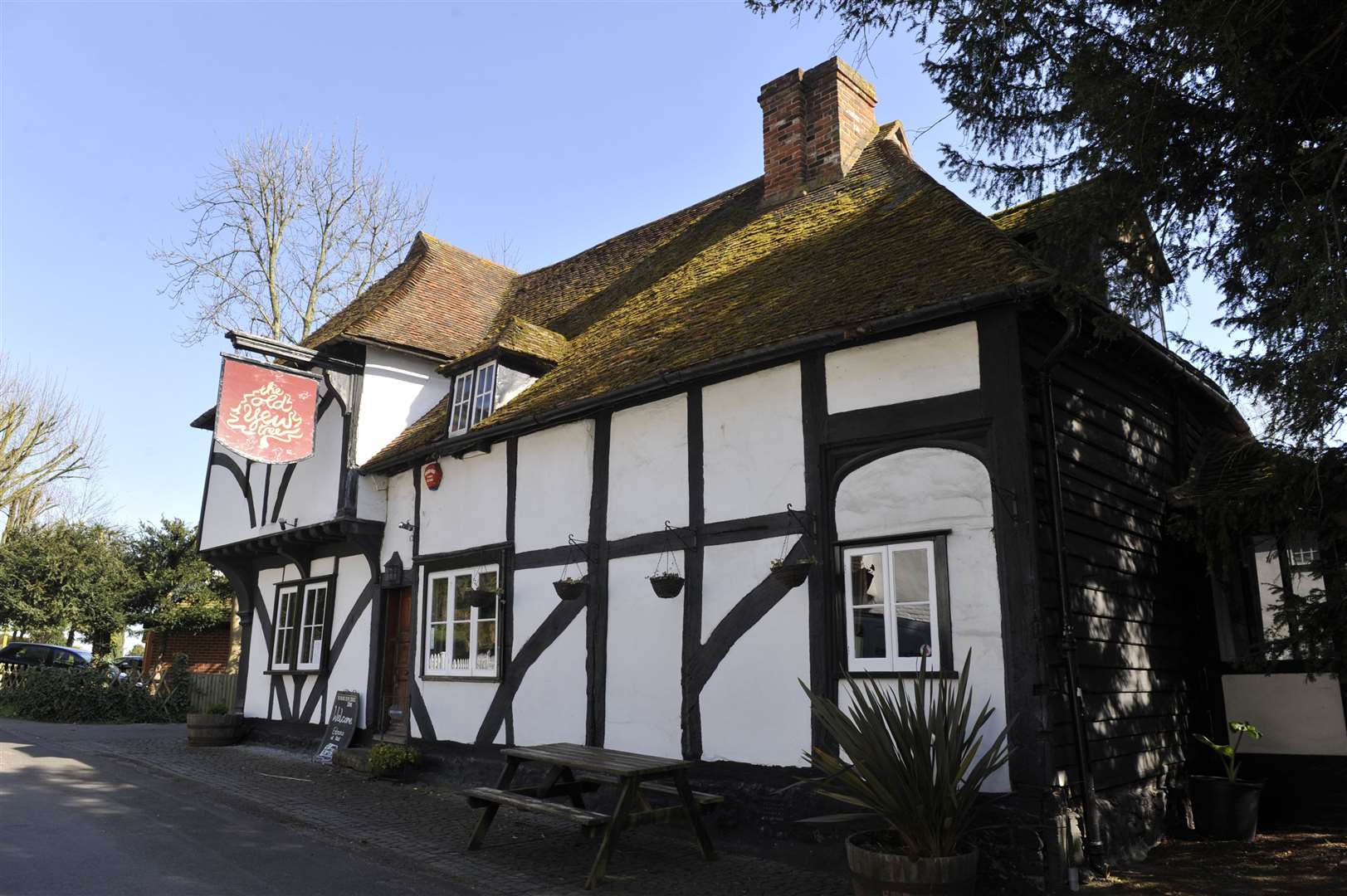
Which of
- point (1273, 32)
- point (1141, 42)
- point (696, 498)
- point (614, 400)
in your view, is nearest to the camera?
point (1273, 32)

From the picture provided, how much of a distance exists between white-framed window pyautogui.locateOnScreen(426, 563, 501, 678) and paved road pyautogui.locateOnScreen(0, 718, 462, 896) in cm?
250

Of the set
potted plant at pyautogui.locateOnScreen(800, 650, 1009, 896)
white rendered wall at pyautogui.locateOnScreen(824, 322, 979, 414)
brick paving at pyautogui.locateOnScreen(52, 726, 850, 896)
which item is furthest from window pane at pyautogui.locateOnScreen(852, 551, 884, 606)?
brick paving at pyautogui.locateOnScreen(52, 726, 850, 896)

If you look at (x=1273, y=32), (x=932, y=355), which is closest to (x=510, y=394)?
(x=932, y=355)

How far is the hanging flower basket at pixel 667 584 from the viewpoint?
315 inches

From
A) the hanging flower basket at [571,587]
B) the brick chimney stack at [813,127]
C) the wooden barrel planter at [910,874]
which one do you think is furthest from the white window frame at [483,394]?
the wooden barrel planter at [910,874]

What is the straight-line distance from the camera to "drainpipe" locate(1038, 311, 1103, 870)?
20.3 ft

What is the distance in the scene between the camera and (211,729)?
45.7 feet

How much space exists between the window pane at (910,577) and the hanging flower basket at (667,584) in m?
2.04

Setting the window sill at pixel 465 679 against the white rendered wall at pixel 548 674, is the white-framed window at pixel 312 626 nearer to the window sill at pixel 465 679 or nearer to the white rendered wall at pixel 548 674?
the window sill at pixel 465 679

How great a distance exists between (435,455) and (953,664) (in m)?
7.00

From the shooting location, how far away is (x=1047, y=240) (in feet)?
20.0

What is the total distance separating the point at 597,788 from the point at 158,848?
133 inches

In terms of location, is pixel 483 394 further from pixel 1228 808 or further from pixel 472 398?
pixel 1228 808

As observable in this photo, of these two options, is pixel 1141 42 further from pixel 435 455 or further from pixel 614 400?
pixel 435 455
